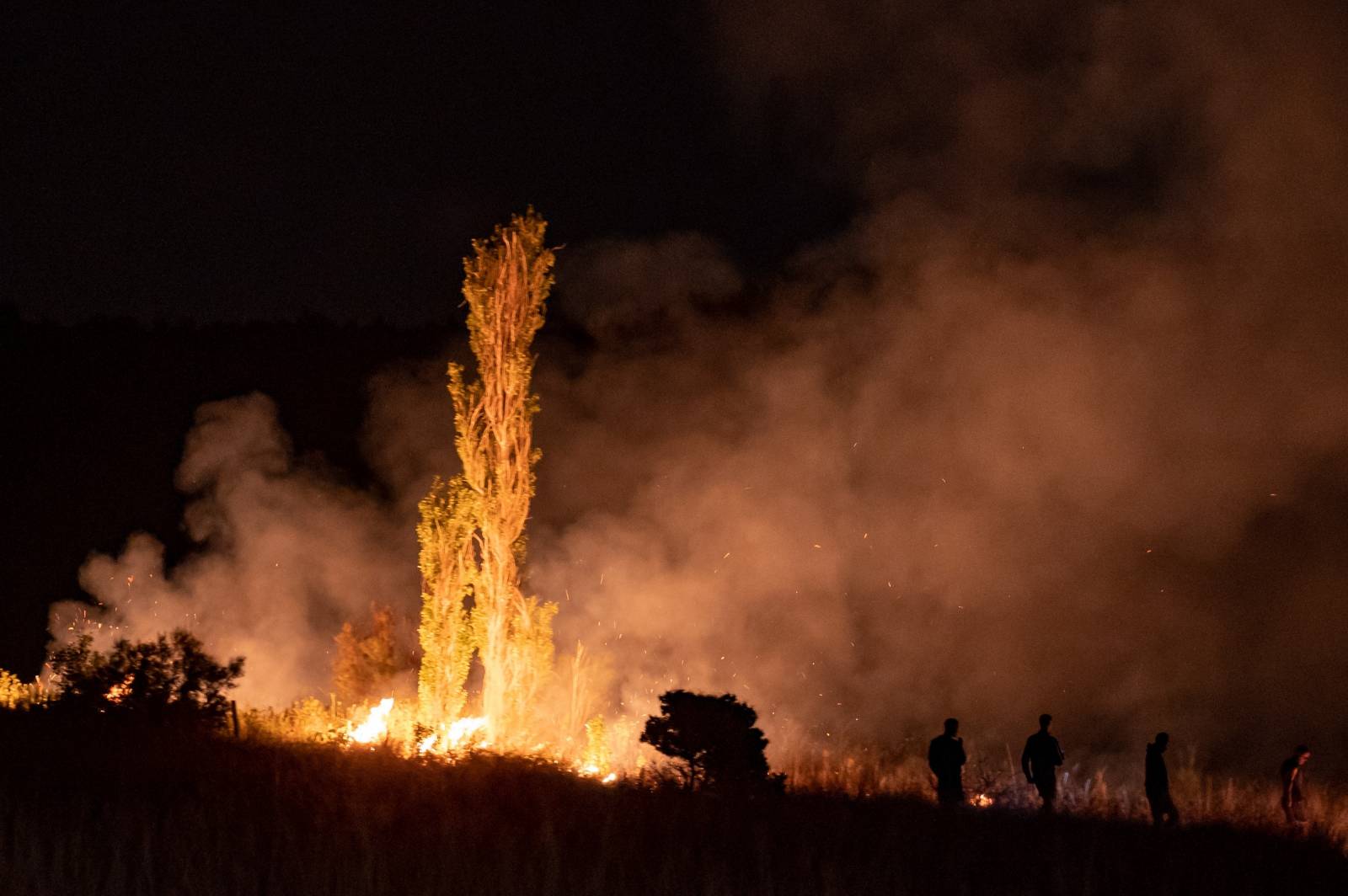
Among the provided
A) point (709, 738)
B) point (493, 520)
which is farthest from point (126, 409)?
point (709, 738)

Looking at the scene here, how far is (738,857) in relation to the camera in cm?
768

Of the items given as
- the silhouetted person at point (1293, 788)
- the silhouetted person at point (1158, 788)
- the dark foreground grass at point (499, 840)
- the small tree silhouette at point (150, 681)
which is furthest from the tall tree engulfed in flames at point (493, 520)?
the silhouetted person at point (1293, 788)

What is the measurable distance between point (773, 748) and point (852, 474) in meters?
5.84

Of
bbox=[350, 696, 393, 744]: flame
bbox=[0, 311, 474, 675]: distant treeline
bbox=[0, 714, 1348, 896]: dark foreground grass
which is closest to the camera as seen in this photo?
bbox=[0, 714, 1348, 896]: dark foreground grass

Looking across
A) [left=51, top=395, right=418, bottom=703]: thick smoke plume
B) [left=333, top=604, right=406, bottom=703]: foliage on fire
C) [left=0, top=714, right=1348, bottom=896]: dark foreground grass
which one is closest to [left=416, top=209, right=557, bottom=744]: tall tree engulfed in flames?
[left=333, top=604, right=406, bottom=703]: foliage on fire

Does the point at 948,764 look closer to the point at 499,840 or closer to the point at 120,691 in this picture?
the point at 499,840

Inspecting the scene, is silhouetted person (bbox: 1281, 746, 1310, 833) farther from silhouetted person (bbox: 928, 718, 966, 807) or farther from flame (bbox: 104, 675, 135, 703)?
flame (bbox: 104, 675, 135, 703)

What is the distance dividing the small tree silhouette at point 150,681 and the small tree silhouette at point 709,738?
4251 mm

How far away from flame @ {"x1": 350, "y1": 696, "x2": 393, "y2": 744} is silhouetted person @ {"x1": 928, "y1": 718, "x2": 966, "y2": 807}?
506cm

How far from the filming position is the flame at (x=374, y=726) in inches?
501

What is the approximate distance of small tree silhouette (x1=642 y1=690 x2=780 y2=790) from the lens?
10.0m

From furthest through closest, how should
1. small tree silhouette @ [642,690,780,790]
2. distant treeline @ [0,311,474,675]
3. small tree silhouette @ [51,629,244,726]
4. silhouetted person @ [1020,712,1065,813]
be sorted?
distant treeline @ [0,311,474,675]
small tree silhouette @ [51,629,244,726]
silhouetted person @ [1020,712,1065,813]
small tree silhouette @ [642,690,780,790]

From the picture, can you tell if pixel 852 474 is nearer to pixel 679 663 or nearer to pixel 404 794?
pixel 679 663

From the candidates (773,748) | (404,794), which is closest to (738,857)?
(404,794)
